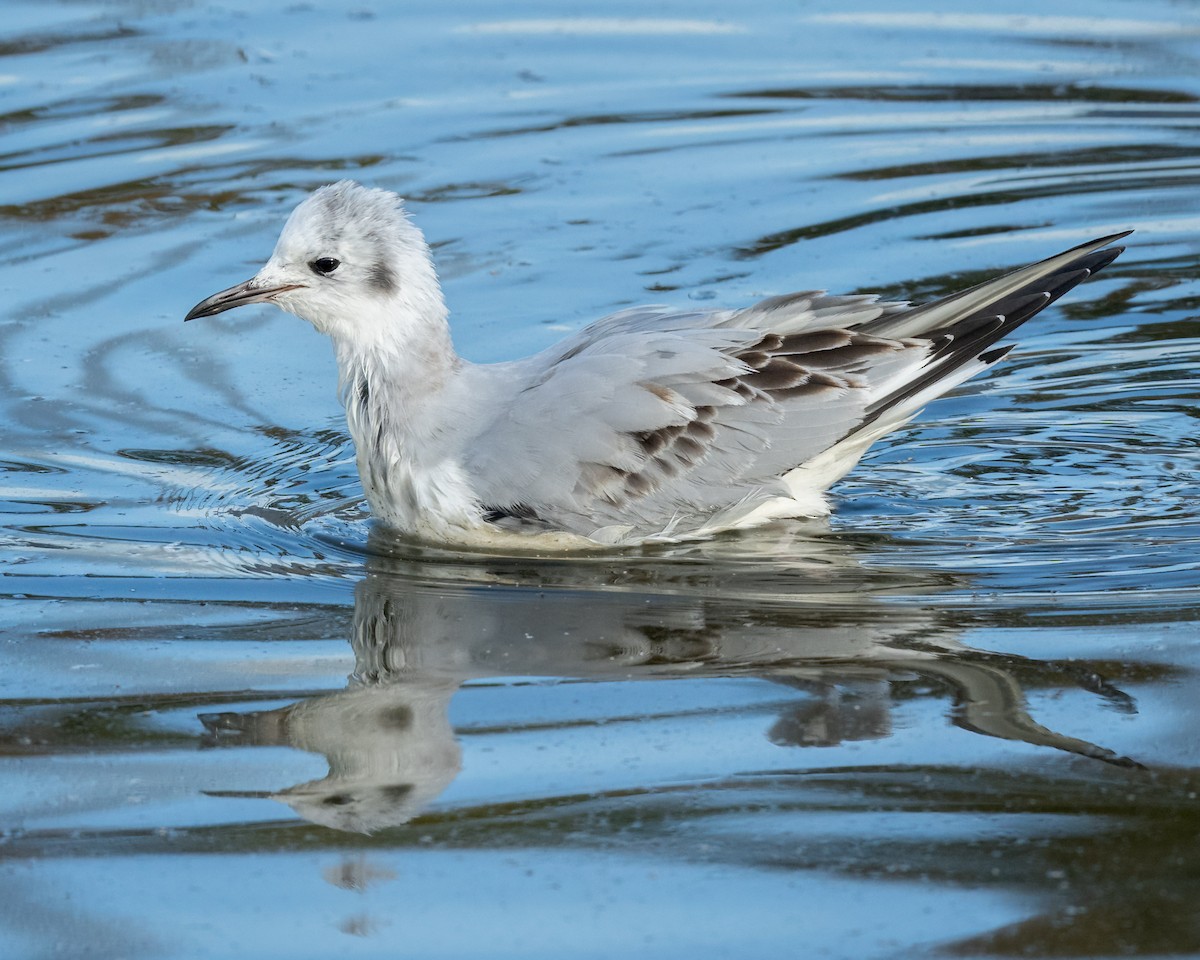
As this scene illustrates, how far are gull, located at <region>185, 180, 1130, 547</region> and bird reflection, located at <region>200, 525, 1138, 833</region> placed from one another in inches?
8.6

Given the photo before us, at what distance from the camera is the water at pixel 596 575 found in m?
4.49

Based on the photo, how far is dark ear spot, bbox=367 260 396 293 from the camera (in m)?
7.05

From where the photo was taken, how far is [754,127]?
11.8 meters

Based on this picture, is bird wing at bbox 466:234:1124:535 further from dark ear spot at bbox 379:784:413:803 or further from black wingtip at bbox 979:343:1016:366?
dark ear spot at bbox 379:784:413:803

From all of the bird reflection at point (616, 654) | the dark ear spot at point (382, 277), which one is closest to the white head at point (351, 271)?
the dark ear spot at point (382, 277)

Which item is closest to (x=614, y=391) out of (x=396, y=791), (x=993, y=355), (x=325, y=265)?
(x=325, y=265)

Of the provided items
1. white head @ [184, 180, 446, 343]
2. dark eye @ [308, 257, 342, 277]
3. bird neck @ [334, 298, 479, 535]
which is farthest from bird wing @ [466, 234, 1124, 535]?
dark eye @ [308, 257, 342, 277]

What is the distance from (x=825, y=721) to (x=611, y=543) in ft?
5.80

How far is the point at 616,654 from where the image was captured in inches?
226

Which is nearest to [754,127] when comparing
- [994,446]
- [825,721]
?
[994,446]

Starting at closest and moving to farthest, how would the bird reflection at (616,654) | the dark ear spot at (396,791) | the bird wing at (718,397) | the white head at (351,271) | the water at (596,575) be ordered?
the water at (596,575)
the dark ear spot at (396,791)
the bird reflection at (616,654)
the bird wing at (718,397)
the white head at (351,271)

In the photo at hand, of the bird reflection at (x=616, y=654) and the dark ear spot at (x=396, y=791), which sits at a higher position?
the bird reflection at (x=616, y=654)

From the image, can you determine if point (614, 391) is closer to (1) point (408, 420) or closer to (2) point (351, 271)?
(1) point (408, 420)

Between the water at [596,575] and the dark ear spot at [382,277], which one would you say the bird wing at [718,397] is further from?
the dark ear spot at [382,277]
